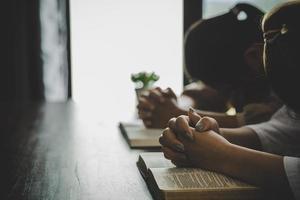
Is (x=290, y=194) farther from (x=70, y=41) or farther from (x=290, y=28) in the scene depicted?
(x=70, y=41)

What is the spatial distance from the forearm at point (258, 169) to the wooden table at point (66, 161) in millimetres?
150

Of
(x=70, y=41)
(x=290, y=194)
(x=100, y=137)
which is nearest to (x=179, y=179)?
(x=290, y=194)

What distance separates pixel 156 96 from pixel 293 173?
2.39ft

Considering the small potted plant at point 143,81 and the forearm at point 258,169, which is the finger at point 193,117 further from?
the small potted plant at point 143,81

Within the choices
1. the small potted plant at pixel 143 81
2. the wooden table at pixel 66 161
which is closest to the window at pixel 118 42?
the small potted plant at pixel 143 81

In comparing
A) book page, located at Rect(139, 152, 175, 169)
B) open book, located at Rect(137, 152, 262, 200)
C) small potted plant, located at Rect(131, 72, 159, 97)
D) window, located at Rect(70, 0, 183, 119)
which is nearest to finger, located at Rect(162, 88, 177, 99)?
small potted plant, located at Rect(131, 72, 159, 97)

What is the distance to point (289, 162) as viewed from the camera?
684 mm

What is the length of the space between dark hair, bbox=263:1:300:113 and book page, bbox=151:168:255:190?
0.15 meters

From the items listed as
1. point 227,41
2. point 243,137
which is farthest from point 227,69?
point 243,137

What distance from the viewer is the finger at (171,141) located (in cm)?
79

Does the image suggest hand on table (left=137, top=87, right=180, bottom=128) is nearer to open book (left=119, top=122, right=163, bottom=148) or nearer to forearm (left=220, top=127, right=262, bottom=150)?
open book (left=119, top=122, right=163, bottom=148)

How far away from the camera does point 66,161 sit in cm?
91

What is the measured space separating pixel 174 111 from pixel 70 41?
2529 millimetres

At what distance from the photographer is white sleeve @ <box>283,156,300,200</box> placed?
649 millimetres
